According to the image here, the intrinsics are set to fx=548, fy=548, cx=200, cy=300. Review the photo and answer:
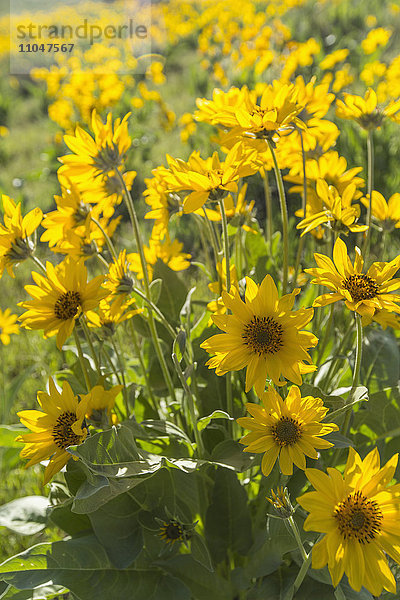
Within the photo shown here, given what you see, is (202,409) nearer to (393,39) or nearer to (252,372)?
(252,372)

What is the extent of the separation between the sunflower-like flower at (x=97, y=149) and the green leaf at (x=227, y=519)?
2.14 feet

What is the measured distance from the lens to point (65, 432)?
3.05 feet

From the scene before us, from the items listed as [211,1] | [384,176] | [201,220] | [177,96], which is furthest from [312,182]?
[211,1]

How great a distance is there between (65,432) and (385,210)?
0.79 meters

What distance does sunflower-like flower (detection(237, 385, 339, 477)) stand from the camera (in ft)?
2.63

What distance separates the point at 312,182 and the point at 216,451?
26.2 inches

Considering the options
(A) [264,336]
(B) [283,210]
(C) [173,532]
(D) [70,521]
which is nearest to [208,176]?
(B) [283,210]

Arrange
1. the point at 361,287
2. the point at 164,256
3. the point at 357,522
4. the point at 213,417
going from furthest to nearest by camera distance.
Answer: the point at 164,256 < the point at 213,417 < the point at 361,287 < the point at 357,522

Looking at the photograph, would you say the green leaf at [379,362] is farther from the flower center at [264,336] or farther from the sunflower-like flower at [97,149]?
the sunflower-like flower at [97,149]

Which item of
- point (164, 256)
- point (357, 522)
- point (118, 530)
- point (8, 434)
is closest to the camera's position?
point (357, 522)

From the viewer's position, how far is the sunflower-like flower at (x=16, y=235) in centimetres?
101

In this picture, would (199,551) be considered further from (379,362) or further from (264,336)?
(379,362)

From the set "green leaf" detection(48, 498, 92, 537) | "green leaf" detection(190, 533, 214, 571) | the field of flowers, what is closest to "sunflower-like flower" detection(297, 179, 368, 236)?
the field of flowers

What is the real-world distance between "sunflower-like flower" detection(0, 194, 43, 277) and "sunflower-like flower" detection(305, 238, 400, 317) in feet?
1.72
